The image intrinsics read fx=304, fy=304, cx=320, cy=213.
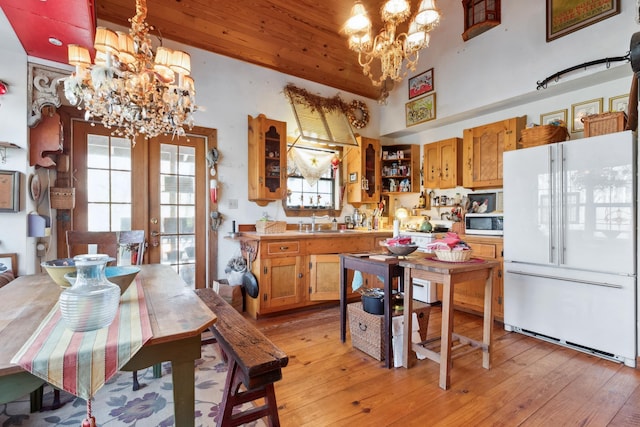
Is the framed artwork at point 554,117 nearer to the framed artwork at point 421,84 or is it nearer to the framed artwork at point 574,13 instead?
the framed artwork at point 574,13

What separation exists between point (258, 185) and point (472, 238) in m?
2.67

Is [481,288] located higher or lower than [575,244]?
lower

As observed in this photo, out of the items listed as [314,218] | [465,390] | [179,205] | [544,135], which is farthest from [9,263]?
[544,135]

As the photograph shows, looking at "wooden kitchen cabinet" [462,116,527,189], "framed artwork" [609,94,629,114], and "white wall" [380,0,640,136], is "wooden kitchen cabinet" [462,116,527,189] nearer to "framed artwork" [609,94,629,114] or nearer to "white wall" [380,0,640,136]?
"white wall" [380,0,640,136]

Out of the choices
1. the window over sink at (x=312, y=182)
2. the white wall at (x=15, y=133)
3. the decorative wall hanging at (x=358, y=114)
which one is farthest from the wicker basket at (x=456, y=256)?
the white wall at (x=15, y=133)

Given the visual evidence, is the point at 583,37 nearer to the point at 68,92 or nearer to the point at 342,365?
the point at 342,365

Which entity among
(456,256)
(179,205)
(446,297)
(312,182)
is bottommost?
(446,297)

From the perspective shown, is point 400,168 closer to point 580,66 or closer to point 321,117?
point 321,117

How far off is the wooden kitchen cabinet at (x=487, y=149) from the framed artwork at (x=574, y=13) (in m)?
0.91

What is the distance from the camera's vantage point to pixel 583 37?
295 cm

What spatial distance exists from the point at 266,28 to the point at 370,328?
3670 millimetres

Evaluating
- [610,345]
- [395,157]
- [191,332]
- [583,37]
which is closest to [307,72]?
[395,157]

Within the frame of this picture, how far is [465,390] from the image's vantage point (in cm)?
203

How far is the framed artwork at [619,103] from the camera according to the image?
2.88 meters
